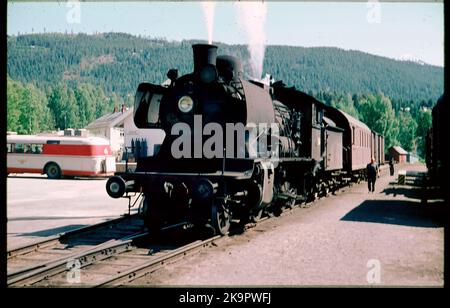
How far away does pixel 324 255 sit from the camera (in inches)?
324

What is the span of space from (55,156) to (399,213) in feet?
84.3

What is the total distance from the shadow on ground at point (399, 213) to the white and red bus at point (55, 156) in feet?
70.2

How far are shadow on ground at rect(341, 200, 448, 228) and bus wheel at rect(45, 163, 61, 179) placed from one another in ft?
76.7

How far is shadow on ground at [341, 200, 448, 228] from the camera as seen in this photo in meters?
Result: 12.2

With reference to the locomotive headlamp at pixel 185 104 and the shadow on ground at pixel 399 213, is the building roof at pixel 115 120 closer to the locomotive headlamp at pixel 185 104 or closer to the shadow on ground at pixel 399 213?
the shadow on ground at pixel 399 213

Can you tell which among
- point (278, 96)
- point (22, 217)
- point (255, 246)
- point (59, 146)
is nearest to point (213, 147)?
point (255, 246)

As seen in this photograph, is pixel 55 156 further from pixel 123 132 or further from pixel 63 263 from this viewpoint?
pixel 63 263

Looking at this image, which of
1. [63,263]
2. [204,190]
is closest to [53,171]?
[204,190]

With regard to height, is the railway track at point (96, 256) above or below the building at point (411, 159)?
above

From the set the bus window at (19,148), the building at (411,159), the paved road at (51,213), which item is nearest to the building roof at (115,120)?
the bus window at (19,148)

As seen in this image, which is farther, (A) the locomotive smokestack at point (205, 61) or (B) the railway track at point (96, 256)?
(A) the locomotive smokestack at point (205, 61)

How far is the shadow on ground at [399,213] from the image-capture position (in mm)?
12188
